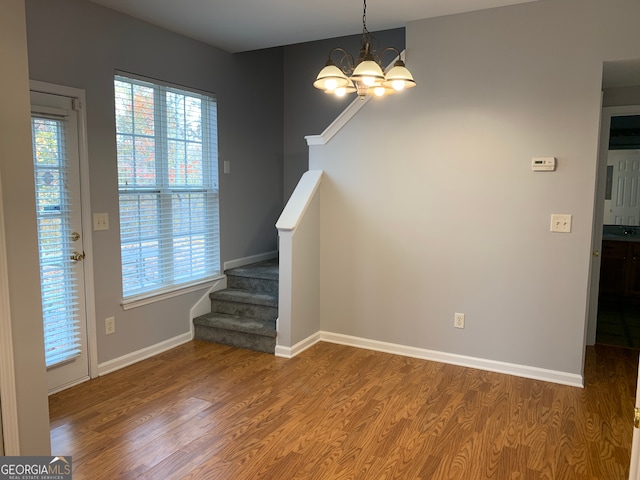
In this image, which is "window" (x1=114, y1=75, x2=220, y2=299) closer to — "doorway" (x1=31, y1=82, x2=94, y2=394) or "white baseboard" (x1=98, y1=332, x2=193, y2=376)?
"doorway" (x1=31, y1=82, x2=94, y2=394)

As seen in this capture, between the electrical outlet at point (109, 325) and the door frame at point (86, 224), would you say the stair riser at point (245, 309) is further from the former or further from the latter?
the door frame at point (86, 224)

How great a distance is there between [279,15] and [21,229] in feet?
8.22

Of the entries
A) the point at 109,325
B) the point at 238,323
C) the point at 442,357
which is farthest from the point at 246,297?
the point at 442,357

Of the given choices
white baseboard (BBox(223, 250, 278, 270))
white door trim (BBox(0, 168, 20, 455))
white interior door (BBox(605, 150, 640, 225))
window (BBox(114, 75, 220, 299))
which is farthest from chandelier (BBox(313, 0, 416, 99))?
white interior door (BBox(605, 150, 640, 225))

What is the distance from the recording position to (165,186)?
4.05 meters

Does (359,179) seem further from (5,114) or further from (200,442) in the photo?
(5,114)

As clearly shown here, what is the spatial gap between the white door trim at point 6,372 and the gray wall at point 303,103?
393 centimetres

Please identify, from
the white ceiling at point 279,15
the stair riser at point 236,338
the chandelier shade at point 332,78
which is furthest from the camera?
the stair riser at point 236,338

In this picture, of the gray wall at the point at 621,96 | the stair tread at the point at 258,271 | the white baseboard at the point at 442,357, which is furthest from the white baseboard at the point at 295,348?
the gray wall at the point at 621,96

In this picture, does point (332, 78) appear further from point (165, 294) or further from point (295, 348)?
point (165, 294)

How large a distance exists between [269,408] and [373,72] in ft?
7.11

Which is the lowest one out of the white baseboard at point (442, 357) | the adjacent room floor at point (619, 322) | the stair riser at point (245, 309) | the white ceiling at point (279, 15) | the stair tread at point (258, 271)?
the adjacent room floor at point (619, 322)

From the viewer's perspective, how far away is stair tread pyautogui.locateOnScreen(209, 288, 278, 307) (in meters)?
4.34

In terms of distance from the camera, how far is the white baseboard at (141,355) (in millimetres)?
3629
